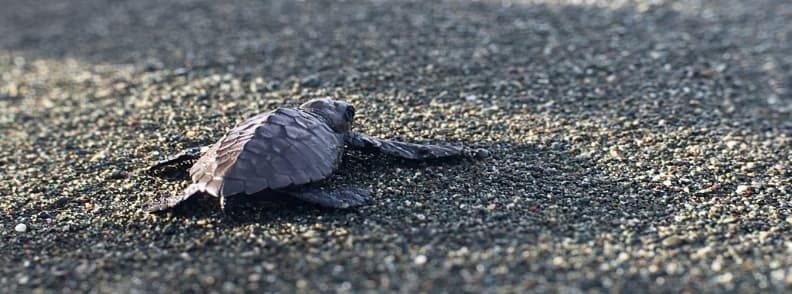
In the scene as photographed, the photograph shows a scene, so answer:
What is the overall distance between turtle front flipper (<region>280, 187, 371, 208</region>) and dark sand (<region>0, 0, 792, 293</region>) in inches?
2.0

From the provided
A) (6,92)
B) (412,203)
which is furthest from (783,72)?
(6,92)

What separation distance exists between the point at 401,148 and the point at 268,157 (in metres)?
0.74

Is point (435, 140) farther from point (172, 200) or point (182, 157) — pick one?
point (172, 200)

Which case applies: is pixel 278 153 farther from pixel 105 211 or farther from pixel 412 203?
pixel 105 211

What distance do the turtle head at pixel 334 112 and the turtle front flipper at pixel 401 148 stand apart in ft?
0.25

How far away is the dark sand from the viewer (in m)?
3.03

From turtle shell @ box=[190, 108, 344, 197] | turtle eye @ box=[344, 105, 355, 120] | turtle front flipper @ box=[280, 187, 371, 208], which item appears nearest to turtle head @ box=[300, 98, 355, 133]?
turtle eye @ box=[344, 105, 355, 120]

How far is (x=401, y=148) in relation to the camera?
384 cm

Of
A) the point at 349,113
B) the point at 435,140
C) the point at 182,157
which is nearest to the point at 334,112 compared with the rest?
the point at 349,113

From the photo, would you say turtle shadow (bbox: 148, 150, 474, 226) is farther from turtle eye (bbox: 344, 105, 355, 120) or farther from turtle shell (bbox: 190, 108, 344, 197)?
turtle eye (bbox: 344, 105, 355, 120)

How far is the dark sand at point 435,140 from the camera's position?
9.93ft

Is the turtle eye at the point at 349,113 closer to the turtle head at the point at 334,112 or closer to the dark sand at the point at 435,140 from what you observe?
the turtle head at the point at 334,112

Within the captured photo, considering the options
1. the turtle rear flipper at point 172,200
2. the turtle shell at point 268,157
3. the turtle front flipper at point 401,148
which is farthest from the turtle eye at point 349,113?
the turtle rear flipper at point 172,200

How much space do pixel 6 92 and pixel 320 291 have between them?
177 inches
